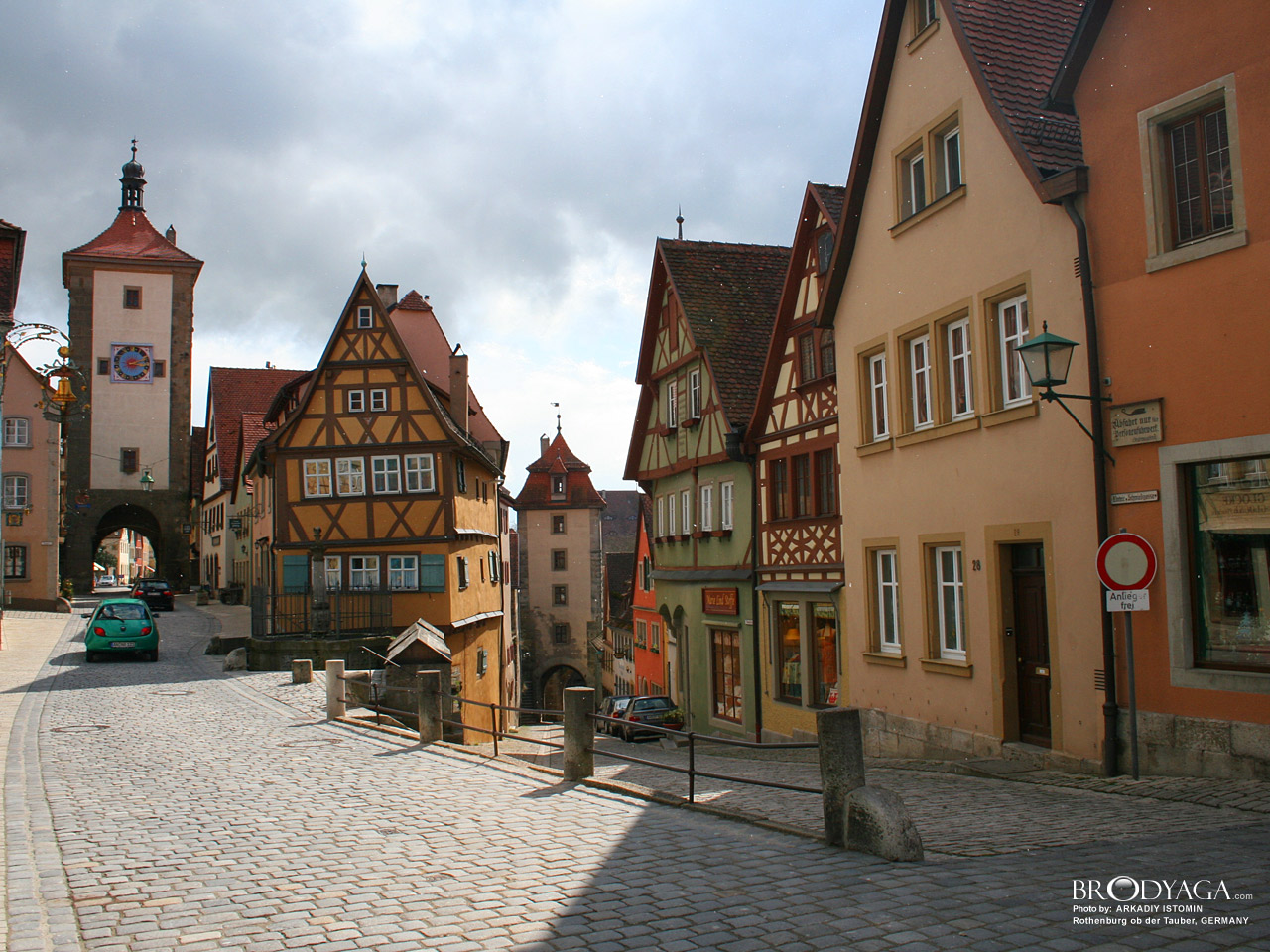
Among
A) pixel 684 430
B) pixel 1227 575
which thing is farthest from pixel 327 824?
pixel 684 430

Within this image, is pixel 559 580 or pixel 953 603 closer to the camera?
pixel 953 603

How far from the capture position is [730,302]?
82.8ft

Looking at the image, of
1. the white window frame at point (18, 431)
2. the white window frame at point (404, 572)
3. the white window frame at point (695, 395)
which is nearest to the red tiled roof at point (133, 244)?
the white window frame at point (18, 431)

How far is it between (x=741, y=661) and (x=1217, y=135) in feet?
47.7

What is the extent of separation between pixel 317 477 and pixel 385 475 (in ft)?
6.30

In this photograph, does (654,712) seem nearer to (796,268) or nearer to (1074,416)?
(796,268)

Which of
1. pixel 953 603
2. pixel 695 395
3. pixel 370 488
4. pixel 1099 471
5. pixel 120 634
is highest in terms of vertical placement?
pixel 695 395

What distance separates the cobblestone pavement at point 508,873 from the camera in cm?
574

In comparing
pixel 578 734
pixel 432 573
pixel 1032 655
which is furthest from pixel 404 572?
pixel 1032 655

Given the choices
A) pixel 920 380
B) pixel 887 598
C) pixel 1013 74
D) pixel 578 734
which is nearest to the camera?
pixel 578 734

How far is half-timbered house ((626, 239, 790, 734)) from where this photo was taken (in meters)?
22.8

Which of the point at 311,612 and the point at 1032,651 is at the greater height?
the point at 311,612

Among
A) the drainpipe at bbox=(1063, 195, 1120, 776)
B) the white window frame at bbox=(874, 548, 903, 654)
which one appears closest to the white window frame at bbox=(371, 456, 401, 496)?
the white window frame at bbox=(874, 548, 903, 654)

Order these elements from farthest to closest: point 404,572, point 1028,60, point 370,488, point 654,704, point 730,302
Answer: point 370,488
point 404,572
point 654,704
point 730,302
point 1028,60
